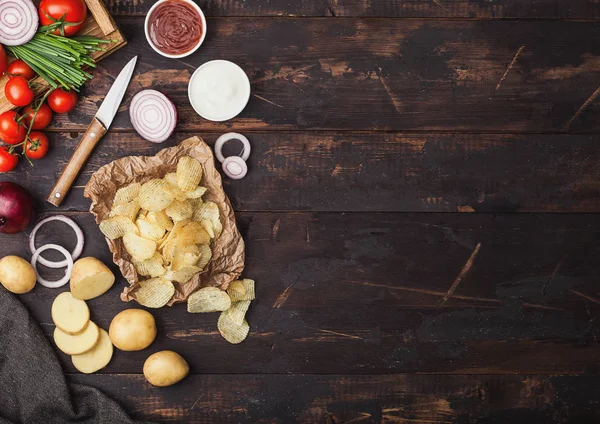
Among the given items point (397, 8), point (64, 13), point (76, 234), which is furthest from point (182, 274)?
point (397, 8)

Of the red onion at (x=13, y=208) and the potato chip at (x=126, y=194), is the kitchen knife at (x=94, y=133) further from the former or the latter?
the potato chip at (x=126, y=194)

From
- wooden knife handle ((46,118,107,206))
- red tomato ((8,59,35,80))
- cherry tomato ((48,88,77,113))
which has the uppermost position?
red tomato ((8,59,35,80))

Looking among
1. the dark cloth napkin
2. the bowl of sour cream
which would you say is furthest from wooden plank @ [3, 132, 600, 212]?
the dark cloth napkin

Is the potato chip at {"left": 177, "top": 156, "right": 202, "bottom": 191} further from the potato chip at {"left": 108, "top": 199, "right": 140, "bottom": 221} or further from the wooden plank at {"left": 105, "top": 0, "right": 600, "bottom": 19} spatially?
the wooden plank at {"left": 105, "top": 0, "right": 600, "bottom": 19}

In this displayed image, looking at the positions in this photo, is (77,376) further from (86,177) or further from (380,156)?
(380,156)

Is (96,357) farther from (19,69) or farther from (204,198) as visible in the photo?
(19,69)

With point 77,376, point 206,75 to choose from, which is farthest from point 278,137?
point 77,376

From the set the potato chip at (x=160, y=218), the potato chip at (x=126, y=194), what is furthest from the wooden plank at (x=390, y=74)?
the potato chip at (x=160, y=218)
